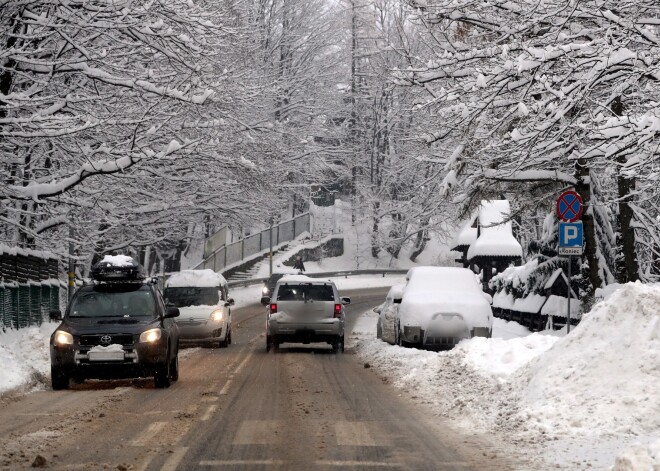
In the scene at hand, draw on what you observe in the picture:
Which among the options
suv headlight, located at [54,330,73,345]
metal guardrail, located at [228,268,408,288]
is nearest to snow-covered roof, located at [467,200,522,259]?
metal guardrail, located at [228,268,408,288]

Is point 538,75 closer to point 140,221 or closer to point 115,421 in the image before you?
point 115,421

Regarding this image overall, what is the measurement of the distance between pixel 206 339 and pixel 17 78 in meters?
7.86

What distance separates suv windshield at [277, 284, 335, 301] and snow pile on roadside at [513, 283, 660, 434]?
1147cm

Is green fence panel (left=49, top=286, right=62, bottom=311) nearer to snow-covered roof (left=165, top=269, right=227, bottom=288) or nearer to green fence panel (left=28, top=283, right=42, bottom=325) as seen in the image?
green fence panel (left=28, top=283, right=42, bottom=325)

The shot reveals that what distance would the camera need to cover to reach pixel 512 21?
1564 cm

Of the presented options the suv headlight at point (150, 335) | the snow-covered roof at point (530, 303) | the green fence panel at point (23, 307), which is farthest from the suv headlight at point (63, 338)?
the snow-covered roof at point (530, 303)

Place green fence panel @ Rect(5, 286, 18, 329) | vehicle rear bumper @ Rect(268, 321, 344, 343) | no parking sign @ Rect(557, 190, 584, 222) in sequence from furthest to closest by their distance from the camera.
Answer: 1. vehicle rear bumper @ Rect(268, 321, 344, 343)
2. green fence panel @ Rect(5, 286, 18, 329)
3. no parking sign @ Rect(557, 190, 584, 222)

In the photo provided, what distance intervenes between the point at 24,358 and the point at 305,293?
761cm

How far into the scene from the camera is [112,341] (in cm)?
1548

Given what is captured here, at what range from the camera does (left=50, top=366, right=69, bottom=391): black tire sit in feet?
50.6

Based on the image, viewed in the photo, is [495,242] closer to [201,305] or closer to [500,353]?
[201,305]

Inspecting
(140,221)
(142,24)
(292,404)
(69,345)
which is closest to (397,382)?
(292,404)

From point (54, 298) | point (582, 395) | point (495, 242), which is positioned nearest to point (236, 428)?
point (582, 395)

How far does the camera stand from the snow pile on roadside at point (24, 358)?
1553cm
